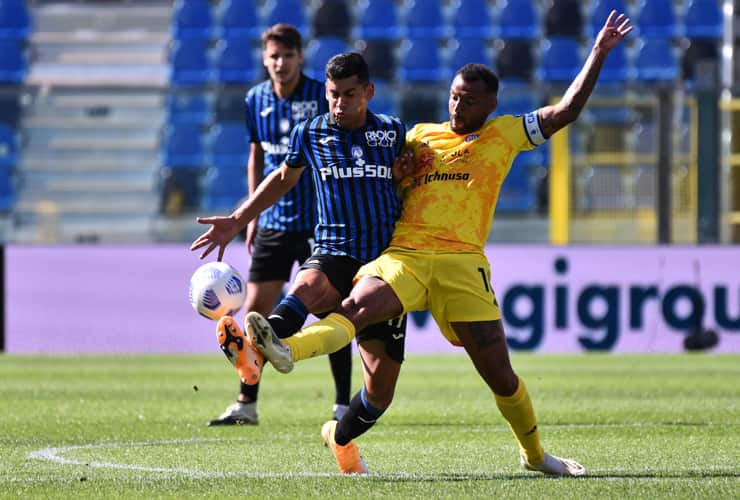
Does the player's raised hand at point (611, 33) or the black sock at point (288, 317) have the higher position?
the player's raised hand at point (611, 33)

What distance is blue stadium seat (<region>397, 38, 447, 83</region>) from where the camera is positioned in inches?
791

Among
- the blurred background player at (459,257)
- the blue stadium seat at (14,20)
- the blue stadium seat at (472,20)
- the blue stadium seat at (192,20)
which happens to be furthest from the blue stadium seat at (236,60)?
the blurred background player at (459,257)

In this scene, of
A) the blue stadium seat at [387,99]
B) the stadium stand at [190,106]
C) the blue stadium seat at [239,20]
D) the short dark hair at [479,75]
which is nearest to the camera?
the short dark hair at [479,75]

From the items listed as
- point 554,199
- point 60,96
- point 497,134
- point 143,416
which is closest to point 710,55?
point 554,199

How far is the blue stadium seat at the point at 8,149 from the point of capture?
16.7 metres

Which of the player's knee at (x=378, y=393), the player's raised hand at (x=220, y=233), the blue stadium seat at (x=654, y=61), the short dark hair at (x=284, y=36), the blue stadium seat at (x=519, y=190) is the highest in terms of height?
the blue stadium seat at (x=654, y=61)

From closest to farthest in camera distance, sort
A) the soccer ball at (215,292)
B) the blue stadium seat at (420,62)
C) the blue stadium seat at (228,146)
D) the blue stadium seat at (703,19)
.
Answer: the soccer ball at (215,292), the blue stadium seat at (228,146), the blue stadium seat at (703,19), the blue stadium seat at (420,62)

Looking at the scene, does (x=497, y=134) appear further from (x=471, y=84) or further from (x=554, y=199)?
(x=554, y=199)

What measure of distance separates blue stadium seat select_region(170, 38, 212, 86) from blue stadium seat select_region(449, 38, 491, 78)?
3715 mm

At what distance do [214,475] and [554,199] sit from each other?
1009 cm

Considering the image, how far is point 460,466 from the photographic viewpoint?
5.79 metres

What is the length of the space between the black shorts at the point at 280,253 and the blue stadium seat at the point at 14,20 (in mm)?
14178

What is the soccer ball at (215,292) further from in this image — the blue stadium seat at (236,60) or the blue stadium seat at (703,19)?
the blue stadium seat at (703,19)

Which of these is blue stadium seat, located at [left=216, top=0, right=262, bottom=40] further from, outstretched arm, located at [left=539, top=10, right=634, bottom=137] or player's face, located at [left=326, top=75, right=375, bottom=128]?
outstretched arm, located at [left=539, top=10, right=634, bottom=137]
